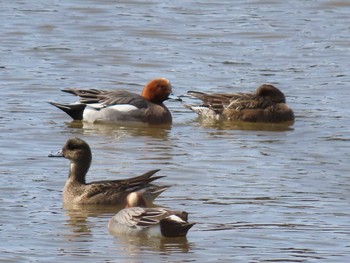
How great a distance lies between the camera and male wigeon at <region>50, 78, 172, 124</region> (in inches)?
650

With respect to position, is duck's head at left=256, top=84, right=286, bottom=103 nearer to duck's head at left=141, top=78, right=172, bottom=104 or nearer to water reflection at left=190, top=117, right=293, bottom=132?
water reflection at left=190, top=117, right=293, bottom=132

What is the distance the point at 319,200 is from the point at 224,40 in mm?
9612

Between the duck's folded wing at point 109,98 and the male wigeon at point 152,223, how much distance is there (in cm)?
565

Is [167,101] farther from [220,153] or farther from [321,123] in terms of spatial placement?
[220,153]

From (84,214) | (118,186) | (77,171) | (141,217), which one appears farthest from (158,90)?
(141,217)

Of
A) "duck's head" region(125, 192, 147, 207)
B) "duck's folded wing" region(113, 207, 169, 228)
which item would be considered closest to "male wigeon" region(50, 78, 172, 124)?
"duck's head" region(125, 192, 147, 207)

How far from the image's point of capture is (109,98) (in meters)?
16.7

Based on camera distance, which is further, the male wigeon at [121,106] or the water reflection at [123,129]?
the male wigeon at [121,106]

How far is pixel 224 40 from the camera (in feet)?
70.9

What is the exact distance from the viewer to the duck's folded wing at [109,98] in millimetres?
16625

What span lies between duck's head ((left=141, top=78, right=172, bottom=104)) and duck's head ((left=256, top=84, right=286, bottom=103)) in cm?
117

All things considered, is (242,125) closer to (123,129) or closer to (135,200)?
(123,129)

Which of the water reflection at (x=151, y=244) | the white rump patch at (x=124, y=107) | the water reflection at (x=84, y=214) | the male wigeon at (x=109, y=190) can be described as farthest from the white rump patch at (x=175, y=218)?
the white rump patch at (x=124, y=107)

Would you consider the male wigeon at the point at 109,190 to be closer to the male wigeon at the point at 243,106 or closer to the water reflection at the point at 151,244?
the water reflection at the point at 151,244
